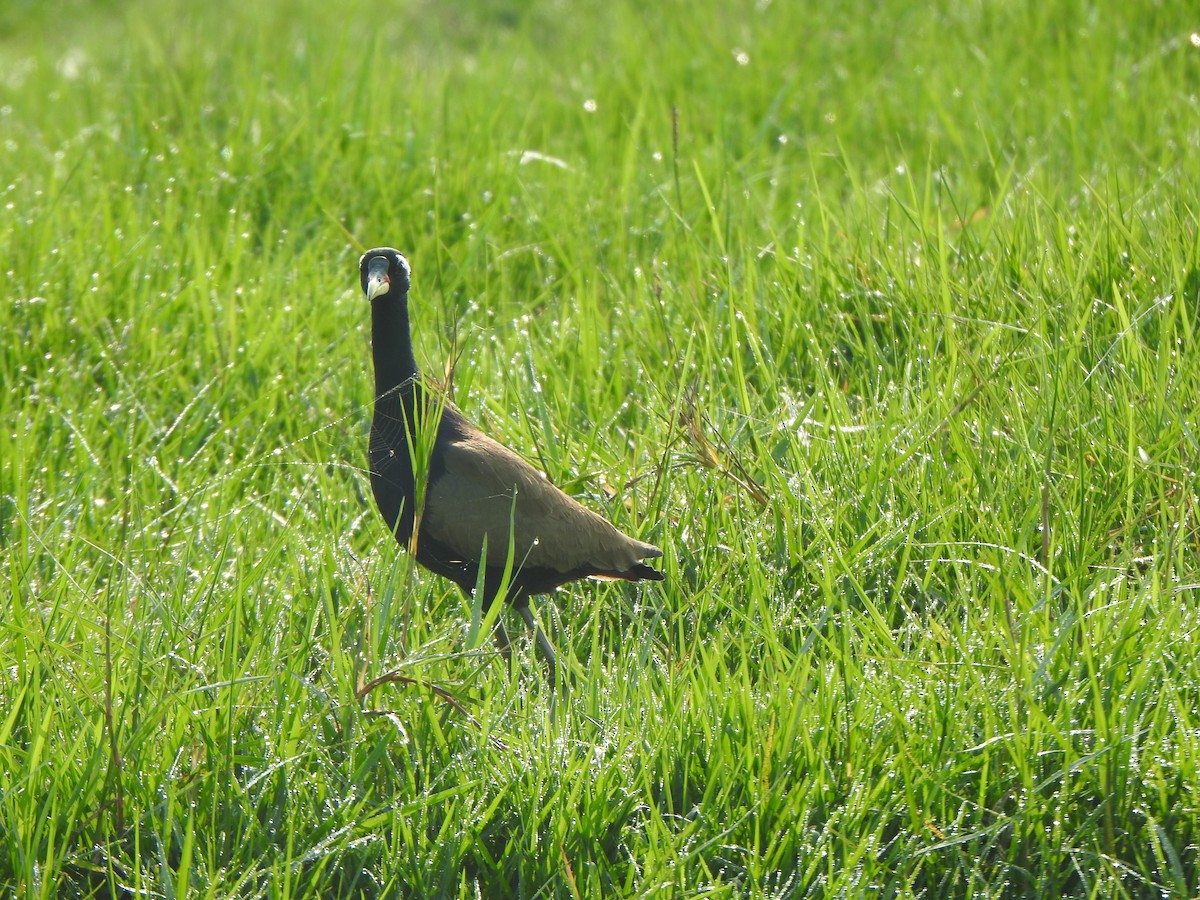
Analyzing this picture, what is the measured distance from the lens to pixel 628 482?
3.63 meters

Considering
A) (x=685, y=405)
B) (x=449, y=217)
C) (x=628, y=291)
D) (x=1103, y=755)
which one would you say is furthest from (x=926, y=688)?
(x=449, y=217)

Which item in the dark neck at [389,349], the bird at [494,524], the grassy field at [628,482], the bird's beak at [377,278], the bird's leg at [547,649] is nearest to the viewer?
the grassy field at [628,482]

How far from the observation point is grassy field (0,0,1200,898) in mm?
2574

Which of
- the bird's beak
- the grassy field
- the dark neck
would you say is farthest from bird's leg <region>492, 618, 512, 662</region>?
the bird's beak

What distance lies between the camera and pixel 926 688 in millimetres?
2721

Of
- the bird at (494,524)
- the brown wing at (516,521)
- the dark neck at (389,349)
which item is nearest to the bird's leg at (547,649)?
the bird at (494,524)

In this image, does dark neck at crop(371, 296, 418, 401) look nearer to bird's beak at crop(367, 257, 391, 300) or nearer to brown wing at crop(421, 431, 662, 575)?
bird's beak at crop(367, 257, 391, 300)

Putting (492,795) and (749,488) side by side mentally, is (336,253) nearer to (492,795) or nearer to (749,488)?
(749,488)

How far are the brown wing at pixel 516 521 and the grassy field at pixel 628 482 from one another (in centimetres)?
17

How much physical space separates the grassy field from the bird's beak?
0.25 meters

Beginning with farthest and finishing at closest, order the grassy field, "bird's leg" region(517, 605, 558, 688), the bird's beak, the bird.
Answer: the bird's beak → the bird → "bird's leg" region(517, 605, 558, 688) → the grassy field

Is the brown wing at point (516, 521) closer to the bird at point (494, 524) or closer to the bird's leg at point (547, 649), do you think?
the bird at point (494, 524)

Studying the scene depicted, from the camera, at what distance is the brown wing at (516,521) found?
3.25 metres

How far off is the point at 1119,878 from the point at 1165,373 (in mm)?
1474
